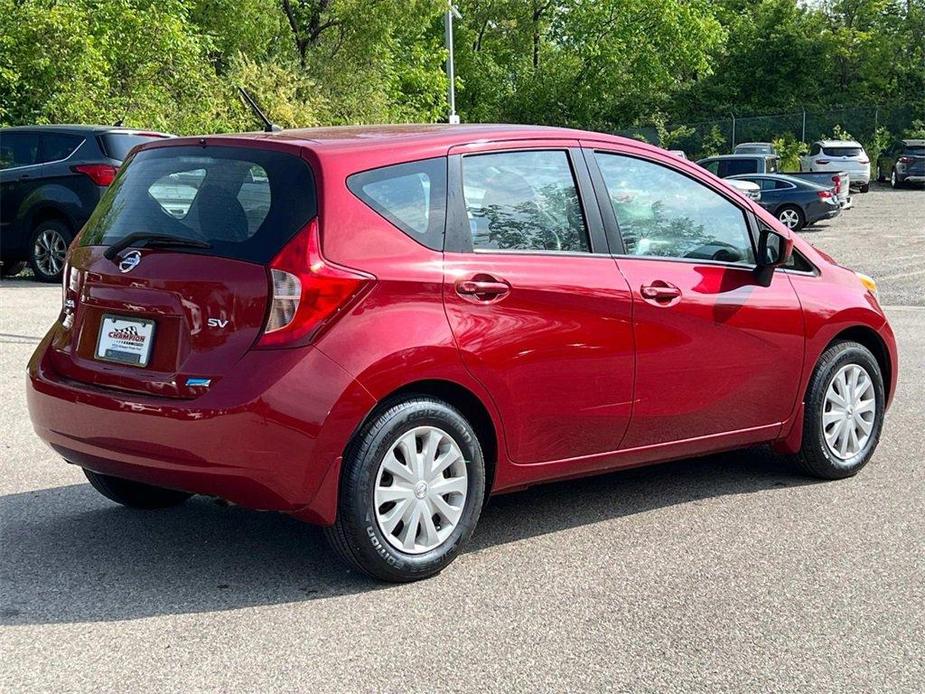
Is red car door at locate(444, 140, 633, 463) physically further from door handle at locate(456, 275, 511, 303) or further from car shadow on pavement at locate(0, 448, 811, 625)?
car shadow on pavement at locate(0, 448, 811, 625)

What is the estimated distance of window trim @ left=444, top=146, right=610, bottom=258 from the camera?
483 centimetres

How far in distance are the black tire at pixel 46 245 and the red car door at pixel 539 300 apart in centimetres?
1046

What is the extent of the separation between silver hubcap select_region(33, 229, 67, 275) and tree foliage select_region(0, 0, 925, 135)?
7.94m

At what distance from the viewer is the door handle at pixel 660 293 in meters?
5.35

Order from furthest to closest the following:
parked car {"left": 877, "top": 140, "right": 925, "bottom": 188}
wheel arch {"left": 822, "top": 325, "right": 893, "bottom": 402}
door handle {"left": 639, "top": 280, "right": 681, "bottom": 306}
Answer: parked car {"left": 877, "top": 140, "right": 925, "bottom": 188}
wheel arch {"left": 822, "top": 325, "right": 893, "bottom": 402}
door handle {"left": 639, "top": 280, "right": 681, "bottom": 306}

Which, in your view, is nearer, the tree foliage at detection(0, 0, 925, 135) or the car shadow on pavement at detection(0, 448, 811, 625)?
the car shadow on pavement at detection(0, 448, 811, 625)

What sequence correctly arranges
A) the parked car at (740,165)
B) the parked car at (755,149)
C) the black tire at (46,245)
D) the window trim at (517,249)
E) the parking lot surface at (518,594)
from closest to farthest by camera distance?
1. the parking lot surface at (518,594)
2. the window trim at (517,249)
3. the black tire at (46,245)
4. the parked car at (740,165)
5. the parked car at (755,149)

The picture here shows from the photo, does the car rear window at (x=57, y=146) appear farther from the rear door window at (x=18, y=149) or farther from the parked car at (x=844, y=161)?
the parked car at (x=844, y=161)

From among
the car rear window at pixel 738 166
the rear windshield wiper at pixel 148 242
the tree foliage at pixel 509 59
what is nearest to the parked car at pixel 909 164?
the tree foliage at pixel 509 59

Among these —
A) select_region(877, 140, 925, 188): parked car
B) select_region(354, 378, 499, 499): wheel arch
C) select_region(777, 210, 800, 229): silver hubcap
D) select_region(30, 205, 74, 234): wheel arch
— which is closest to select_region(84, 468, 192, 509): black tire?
select_region(354, 378, 499, 499): wheel arch

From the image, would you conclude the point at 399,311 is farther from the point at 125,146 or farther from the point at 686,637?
the point at 125,146

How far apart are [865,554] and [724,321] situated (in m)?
1.18

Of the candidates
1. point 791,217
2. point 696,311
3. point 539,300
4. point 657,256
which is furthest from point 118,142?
point 791,217

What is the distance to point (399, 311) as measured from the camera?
454cm
